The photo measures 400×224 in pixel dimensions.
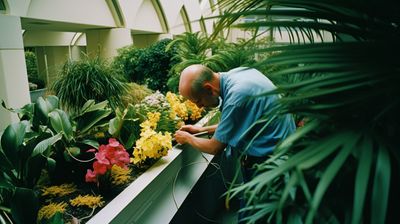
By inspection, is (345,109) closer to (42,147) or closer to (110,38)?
(42,147)

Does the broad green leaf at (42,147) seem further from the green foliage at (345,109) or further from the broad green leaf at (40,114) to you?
the green foliage at (345,109)

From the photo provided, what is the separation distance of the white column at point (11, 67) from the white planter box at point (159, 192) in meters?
5.57

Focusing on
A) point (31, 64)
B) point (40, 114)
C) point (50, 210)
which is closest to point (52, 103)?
point (40, 114)

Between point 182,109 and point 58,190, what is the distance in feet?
5.32

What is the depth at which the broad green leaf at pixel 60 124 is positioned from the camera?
168 cm

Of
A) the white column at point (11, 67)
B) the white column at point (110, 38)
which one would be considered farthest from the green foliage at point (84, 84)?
the white column at point (110, 38)

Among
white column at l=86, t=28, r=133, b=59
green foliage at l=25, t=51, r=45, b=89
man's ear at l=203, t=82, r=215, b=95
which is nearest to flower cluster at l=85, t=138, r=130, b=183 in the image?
man's ear at l=203, t=82, r=215, b=95

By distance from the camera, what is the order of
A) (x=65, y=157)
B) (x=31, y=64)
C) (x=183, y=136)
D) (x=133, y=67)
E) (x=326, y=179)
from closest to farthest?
(x=326, y=179) → (x=65, y=157) → (x=183, y=136) → (x=133, y=67) → (x=31, y=64)

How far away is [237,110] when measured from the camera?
5.79ft

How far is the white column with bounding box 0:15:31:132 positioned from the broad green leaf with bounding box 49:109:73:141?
5.59m

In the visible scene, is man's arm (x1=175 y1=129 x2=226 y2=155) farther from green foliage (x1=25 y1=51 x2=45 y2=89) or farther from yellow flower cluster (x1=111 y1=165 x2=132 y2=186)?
green foliage (x1=25 y1=51 x2=45 y2=89)

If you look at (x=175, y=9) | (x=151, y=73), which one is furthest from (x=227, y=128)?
(x=175, y=9)

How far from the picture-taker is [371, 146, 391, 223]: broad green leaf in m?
0.51

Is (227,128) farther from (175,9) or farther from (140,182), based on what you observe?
(175,9)
